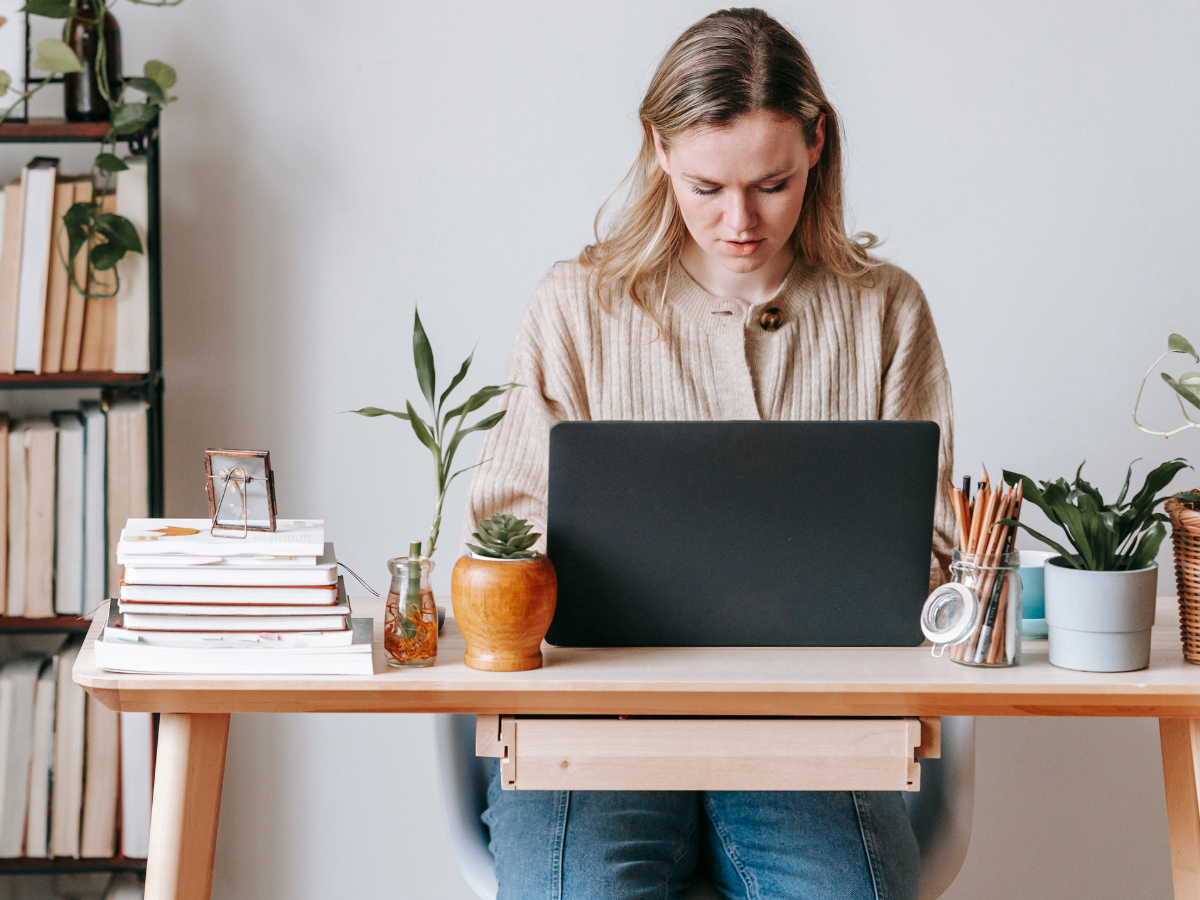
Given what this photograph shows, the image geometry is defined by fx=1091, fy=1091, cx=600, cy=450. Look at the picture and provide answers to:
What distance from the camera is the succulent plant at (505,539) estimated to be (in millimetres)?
926

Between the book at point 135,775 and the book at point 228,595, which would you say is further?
the book at point 135,775

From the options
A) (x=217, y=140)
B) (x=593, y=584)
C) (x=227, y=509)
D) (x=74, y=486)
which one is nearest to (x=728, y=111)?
(x=593, y=584)

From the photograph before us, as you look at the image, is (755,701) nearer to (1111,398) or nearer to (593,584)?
(593,584)

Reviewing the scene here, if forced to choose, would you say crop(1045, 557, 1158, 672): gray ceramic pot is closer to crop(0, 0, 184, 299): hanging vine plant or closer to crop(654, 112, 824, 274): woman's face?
crop(654, 112, 824, 274): woman's face

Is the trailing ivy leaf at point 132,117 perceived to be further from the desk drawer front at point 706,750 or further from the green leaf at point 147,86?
the desk drawer front at point 706,750

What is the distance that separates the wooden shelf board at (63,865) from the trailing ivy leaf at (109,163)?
1.09 meters

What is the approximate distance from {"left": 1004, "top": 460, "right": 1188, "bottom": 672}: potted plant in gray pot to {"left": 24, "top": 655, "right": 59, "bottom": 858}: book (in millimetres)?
1514

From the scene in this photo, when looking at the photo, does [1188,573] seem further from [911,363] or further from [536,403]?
[536,403]

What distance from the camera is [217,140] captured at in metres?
1.87

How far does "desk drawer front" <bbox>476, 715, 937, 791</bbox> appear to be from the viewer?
932mm

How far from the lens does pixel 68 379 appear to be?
1684 millimetres

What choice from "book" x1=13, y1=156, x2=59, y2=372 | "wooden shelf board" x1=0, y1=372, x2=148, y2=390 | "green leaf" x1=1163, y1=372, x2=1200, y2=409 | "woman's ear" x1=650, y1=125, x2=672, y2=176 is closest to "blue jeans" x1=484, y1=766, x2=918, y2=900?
"green leaf" x1=1163, y1=372, x2=1200, y2=409

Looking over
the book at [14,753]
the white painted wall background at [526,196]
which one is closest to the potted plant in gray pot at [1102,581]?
the white painted wall background at [526,196]

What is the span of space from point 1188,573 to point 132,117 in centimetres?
150
